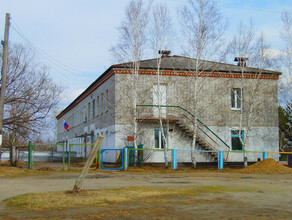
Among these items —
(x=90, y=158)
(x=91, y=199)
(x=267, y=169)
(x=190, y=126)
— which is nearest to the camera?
(x=91, y=199)

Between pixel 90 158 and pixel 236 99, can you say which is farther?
pixel 236 99

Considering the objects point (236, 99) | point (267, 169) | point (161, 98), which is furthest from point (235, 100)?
point (267, 169)

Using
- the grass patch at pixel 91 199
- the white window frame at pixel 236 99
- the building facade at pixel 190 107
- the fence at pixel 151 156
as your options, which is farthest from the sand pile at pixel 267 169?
the grass patch at pixel 91 199

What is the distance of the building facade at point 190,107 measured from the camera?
29.2m

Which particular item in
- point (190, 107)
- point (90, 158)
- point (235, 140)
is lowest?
point (90, 158)

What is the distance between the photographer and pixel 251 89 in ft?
96.4

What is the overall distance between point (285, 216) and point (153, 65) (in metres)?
23.2

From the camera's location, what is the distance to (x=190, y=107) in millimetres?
29906

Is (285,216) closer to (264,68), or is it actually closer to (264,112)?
(264,68)

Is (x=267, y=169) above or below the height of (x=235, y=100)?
below

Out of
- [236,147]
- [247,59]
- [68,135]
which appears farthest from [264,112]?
[68,135]

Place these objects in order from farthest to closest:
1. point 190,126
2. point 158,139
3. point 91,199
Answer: point 158,139, point 190,126, point 91,199

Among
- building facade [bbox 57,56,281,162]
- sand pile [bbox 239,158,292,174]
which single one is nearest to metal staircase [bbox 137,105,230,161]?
building facade [bbox 57,56,281,162]

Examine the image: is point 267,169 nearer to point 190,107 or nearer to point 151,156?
point 190,107
